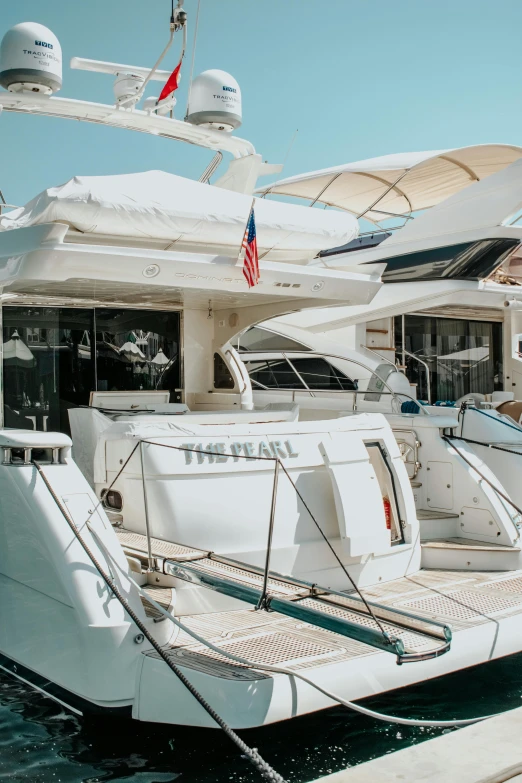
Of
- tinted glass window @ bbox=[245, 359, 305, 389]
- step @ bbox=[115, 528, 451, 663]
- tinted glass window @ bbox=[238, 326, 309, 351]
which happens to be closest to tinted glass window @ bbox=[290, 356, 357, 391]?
tinted glass window @ bbox=[245, 359, 305, 389]

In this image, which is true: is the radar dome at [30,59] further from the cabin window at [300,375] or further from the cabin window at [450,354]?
the cabin window at [450,354]

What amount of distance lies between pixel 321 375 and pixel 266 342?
1314 millimetres

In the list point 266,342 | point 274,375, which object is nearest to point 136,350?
point 274,375

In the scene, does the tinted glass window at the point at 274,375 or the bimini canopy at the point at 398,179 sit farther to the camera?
the bimini canopy at the point at 398,179

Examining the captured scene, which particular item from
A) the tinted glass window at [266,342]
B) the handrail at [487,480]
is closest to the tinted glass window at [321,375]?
the tinted glass window at [266,342]

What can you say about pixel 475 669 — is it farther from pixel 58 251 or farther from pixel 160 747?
pixel 58 251

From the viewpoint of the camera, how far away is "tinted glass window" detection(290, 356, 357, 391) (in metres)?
→ 13.8

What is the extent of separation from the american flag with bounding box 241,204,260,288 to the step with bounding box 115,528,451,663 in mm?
2012

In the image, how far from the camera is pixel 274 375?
14039mm

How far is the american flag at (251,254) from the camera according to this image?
5844 millimetres

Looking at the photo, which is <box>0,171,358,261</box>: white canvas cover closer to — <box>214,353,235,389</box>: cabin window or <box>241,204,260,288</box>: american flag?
<box>241,204,260,288</box>: american flag

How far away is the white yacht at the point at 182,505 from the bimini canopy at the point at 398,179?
9361 mm

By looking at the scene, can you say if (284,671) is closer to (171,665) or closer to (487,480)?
(171,665)

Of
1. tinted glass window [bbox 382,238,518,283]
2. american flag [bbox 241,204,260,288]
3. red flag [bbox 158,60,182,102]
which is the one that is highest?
red flag [bbox 158,60,182,102]
